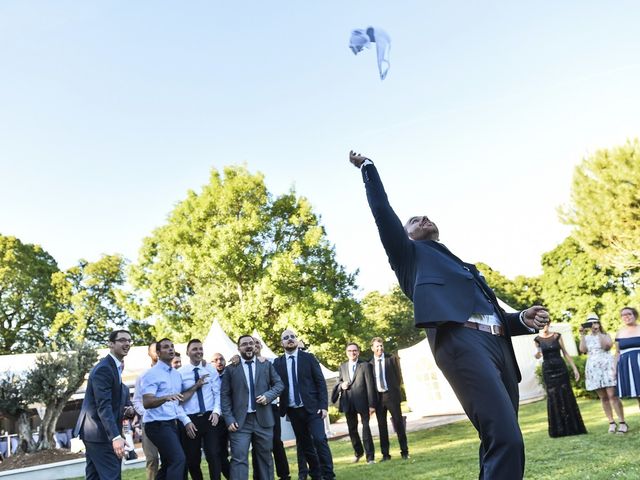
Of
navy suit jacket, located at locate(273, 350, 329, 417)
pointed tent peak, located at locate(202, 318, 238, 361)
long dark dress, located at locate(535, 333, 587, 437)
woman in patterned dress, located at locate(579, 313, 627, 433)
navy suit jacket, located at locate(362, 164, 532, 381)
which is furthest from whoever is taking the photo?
pointed tent peak, located at locate(202, 318, 238, 361)

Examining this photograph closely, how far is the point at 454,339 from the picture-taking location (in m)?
3.30

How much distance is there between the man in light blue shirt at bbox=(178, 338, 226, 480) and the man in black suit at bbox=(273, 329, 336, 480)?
42.6 inches

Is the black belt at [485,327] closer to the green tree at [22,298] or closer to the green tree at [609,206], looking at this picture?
the green tree at [609,206]

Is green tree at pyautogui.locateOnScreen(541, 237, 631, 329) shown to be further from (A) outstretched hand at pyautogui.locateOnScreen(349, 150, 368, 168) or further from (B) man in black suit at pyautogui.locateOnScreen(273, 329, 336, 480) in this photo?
(A) outstretched hand at pyautogui.locateOnScreen(349, 150, 368, 168)

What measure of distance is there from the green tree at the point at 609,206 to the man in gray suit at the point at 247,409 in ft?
84.5

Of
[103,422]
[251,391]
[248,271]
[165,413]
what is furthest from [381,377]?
[248,271]

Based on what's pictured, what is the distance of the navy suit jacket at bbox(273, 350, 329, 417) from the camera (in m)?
8.57

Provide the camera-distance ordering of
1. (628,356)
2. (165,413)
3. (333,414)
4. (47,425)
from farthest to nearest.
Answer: (333,414) → (47,425) → (628,356) → (165,413)

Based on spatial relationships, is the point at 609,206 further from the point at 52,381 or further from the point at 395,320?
the point at 52,381

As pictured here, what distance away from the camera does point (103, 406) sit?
5.97m

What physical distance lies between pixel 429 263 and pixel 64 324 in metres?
40.8

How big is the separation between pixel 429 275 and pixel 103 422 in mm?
4050

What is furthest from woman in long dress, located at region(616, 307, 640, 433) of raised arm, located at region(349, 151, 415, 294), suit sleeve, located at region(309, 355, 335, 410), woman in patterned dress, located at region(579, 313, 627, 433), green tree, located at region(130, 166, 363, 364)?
green tree, located at region(130, 166, 363, 364)

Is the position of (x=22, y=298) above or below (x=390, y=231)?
above
